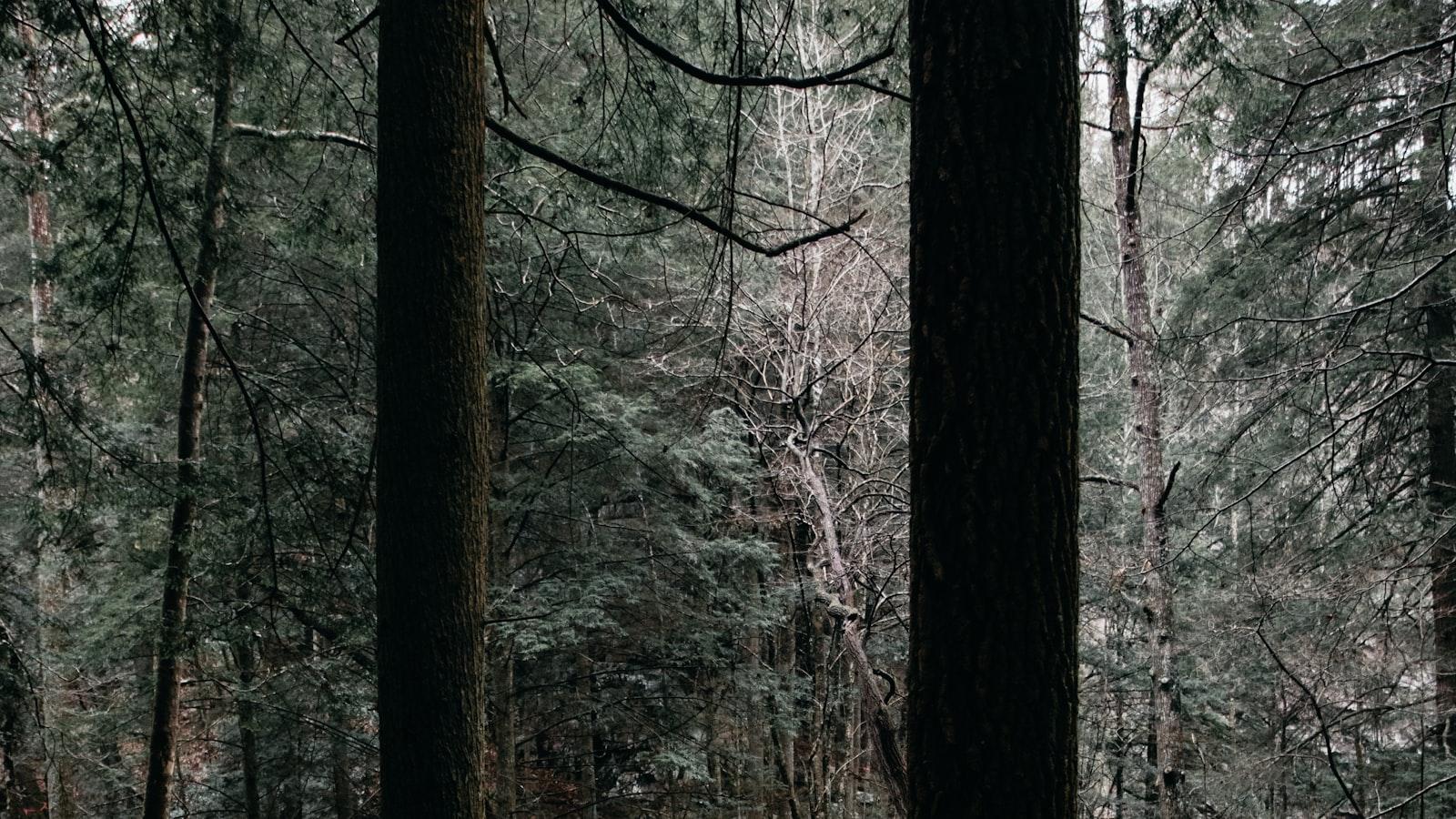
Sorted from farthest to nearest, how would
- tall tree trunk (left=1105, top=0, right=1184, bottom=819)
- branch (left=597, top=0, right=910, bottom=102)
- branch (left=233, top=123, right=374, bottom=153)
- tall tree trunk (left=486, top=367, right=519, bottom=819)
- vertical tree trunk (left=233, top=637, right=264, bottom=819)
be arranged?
tall tree trunk (left=486, top=367, right=519, bottom=819) < vertical tree trunk (left=233, top=637, right=264, bottom=819) < tall tree trunk (left=1105, top=0, right=1184, bottom=819) < branch (left=233, top=123, right=374, bottom=153) < branch (left=597, top=0, right=910, bottom=102)

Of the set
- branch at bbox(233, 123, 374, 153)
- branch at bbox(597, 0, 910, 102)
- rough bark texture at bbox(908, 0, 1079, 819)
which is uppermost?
branch at bbox(233, 123, 374, 153)

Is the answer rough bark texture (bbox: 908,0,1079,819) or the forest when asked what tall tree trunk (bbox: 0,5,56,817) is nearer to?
the forest

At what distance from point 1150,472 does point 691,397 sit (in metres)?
5.70

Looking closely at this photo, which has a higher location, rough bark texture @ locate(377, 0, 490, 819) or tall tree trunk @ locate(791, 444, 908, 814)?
rough bark texture @ locate(377, 0, 490, 819)

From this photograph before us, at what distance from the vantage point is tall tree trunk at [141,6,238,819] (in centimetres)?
484

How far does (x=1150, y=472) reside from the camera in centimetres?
687

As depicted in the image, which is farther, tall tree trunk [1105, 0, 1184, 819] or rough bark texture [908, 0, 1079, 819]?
tall tree trunk [1105, 0, 1184, 819]

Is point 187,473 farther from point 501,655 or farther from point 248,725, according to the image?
point 501,655

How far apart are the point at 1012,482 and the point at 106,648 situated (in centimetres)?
866

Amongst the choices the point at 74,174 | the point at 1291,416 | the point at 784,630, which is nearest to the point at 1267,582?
the point at 1291,416

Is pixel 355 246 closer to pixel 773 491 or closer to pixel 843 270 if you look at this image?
pixel 843 270

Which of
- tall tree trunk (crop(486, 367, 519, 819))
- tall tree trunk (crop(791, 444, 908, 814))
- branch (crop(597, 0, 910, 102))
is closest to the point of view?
branch (crop(597, 0, 910, 102))

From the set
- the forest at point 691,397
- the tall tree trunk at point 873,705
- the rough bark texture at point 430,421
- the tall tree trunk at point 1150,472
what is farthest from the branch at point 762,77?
the tall tree trunk at point 1150,472

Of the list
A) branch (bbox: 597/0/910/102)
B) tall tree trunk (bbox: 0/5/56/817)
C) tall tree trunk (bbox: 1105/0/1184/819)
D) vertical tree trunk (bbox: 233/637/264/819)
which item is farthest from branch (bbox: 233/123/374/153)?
tall tree trunk (bbox: 1105/0/1184/819)
